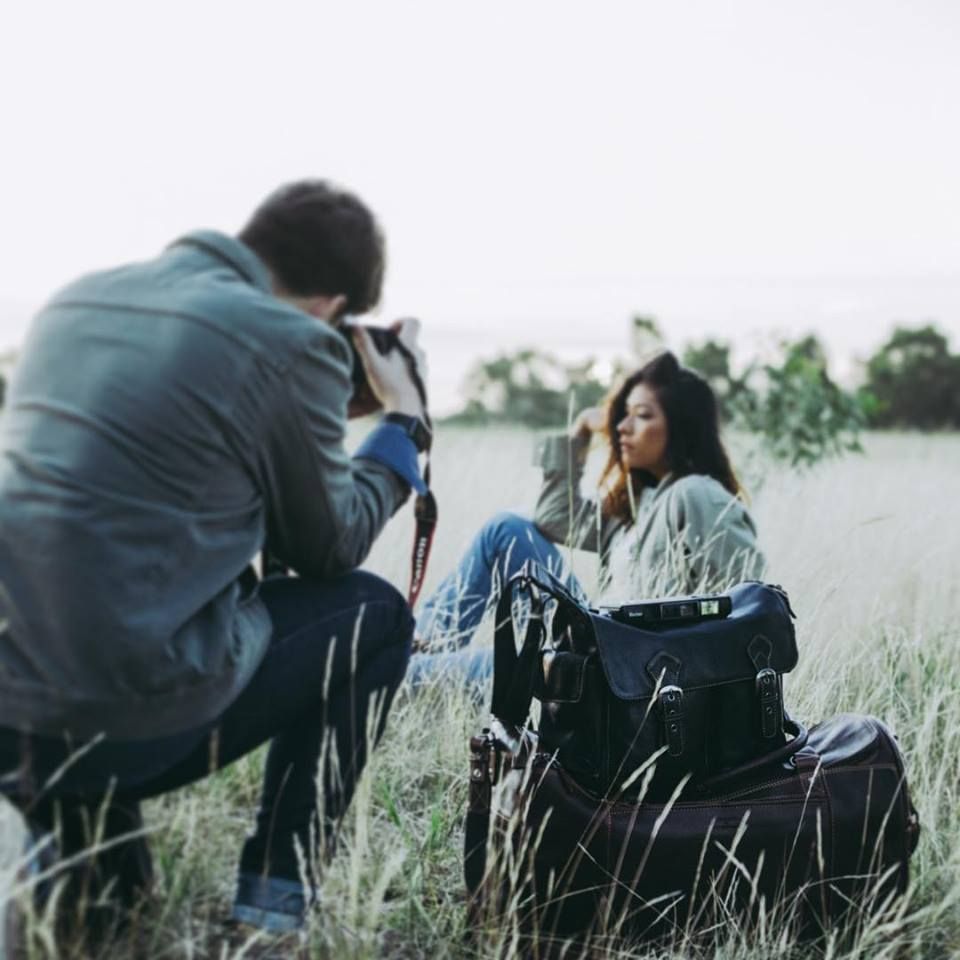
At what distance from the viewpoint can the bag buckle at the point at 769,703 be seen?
216cm

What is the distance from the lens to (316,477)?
5.53 ft

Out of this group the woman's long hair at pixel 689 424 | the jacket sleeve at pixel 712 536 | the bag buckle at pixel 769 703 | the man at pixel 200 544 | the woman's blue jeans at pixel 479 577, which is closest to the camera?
the man at pixel 200 544

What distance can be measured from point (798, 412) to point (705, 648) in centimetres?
546

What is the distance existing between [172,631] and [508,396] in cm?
2337

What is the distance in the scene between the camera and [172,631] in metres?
1.56

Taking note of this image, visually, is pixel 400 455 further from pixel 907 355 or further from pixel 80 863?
pixel 907 355

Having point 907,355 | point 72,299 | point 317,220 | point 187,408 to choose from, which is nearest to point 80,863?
point 187,408

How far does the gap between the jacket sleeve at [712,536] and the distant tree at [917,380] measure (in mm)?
31156

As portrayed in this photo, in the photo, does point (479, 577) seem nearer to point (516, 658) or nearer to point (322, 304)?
point (516, 658)

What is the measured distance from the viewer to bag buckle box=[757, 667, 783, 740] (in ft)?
7.10

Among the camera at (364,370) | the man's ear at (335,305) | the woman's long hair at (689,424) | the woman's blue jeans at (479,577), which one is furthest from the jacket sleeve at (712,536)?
the man's ear at (335,305)

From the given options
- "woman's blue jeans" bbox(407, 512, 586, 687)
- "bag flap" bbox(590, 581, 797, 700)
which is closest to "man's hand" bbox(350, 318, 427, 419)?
"bag flap" bbox(590, 581, 797, 700)

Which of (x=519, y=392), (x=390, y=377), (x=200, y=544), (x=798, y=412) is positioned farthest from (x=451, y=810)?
(x=519, y=392)

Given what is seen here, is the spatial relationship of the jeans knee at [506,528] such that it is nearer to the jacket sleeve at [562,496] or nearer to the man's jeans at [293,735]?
the jacket sleeve at [562,496]
